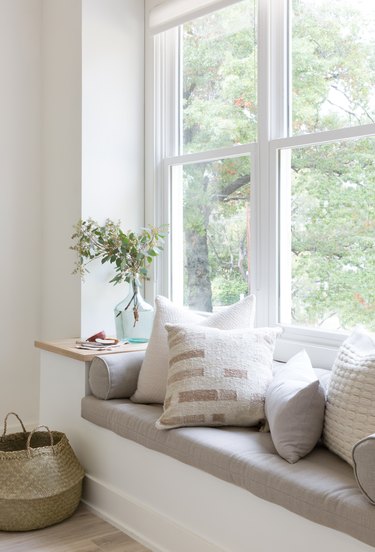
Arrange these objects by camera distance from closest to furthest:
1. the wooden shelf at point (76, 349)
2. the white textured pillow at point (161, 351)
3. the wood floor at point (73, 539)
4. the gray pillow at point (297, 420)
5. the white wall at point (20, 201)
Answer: the gray pillow at point (297, 420) < the wood floor at point (73, 539) < the white textured pillow at point (161, 351) < the wooden shelf at point (76, 349) < the white wall at point (20, 201)

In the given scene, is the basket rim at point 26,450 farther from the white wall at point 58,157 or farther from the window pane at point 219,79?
the window pane at point 219,79

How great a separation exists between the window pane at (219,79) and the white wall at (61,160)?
0.56 m

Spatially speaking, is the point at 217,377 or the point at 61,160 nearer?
the point at 217,377

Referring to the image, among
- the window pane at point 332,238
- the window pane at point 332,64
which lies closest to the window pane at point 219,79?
the window pane at point 332,64

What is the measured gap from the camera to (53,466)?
106 inches

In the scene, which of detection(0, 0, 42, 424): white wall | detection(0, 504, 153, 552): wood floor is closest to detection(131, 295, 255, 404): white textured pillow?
detection(0, 504, 153, 552): wood floor

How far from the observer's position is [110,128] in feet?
11.4

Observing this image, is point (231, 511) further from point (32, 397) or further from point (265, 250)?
point (32, 397)

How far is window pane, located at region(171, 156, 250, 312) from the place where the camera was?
10.2 feet

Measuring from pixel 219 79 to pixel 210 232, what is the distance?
730mm

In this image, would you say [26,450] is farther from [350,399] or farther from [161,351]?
[350,399]

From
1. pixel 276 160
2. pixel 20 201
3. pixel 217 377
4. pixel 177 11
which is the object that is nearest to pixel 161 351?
pixel 217 377

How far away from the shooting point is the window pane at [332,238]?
2.54 m

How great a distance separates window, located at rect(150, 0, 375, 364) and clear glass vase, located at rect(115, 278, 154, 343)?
0.92 ft
